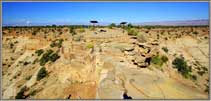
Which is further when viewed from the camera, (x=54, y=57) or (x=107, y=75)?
(x=54, y=57)

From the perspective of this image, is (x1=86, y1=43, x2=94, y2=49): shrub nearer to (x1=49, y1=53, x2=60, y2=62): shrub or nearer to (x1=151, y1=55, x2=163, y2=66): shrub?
(x1=49, y1=53, x2=60, y2=62): shrub

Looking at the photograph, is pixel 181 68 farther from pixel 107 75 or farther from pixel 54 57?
pixel 54 57

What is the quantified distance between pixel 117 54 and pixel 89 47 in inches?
50.3

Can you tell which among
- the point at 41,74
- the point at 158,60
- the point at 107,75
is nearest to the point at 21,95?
the point at 41,74

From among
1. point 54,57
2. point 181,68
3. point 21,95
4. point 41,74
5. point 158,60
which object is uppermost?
point 158,60

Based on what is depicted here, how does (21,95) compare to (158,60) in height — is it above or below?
below

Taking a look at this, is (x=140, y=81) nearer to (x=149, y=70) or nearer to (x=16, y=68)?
(x=149, y=70)

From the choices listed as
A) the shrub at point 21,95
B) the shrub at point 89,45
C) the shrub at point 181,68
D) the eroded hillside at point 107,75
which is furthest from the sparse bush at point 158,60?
the shrub at point 21,95

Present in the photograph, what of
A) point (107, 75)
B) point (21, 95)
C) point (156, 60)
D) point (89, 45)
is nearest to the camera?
point (107, 75)

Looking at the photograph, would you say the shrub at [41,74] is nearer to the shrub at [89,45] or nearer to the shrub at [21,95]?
the shrub at [21,95]

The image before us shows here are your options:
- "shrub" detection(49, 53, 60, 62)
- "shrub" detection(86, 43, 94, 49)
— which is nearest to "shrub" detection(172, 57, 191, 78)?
"shrub" detection(86, 43, 94, 49)

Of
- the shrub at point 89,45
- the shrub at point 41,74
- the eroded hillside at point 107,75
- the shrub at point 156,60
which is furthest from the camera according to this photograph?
the shrub at point 89,45

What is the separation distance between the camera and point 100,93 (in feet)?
23.1

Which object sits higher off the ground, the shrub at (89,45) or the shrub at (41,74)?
the shrub at (89,45)
